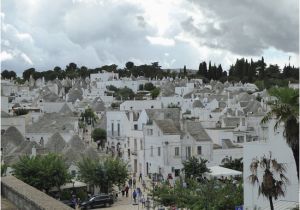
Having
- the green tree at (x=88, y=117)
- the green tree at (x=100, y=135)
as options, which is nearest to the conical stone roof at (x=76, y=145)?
the green tree at (x=100, y=135)

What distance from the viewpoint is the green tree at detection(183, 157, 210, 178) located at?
38.5m

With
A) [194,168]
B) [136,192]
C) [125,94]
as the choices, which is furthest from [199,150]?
[125,94]

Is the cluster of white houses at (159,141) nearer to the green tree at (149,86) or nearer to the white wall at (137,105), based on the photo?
the white wall at (137,105)

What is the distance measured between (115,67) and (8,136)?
138 m

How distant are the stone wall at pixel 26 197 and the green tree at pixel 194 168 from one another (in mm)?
20198

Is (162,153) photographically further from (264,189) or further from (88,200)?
(264,189)

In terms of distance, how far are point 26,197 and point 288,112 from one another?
822cm

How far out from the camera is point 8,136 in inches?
1976

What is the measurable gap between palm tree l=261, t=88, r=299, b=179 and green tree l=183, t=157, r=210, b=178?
74.6 ft

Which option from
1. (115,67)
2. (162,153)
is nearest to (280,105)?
(162,153)

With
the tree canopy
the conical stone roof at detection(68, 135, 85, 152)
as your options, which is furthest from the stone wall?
the conical stone roof at detection(68, 135, 85, 152)

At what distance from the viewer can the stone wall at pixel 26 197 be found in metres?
14.1

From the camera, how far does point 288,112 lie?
1538cm

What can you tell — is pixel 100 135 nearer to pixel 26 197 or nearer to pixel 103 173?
pixel 103 173
